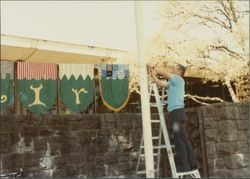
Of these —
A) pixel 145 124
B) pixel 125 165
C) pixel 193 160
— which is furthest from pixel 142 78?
pixel 125 165

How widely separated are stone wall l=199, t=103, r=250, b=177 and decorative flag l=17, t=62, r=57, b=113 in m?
2.71

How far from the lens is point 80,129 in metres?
7.58

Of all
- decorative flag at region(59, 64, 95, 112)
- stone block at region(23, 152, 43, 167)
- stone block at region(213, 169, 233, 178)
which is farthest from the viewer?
decorative flag at region(59, 64, 95, 112)

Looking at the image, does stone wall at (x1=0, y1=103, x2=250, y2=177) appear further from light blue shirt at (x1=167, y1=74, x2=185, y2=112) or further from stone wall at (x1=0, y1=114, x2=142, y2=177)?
light blue shirt at (x1=167, y1=74, x2=185, y2=112)

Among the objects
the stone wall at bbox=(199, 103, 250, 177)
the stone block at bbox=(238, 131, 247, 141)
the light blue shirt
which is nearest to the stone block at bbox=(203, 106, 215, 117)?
the stone wall at bbox=(199, 103, 250, 177)

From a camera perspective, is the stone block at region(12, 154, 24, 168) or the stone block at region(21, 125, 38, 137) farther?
the stone block at region(21, 125, 38, 137)

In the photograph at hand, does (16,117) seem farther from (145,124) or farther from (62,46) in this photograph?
(62,46)

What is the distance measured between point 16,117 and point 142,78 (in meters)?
2.83

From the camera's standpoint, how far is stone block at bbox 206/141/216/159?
668 cm

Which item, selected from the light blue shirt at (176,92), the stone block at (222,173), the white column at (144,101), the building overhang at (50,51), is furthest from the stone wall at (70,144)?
the building overhang at (50,51)

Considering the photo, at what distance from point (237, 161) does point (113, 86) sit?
2702mm

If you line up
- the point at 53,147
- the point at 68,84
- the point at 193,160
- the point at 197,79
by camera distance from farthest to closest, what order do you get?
1. the point at 197,79
2. the point at 68,84
3. the point at 53,147
4. the point at 193,160

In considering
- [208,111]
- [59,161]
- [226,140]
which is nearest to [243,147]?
[226,140]

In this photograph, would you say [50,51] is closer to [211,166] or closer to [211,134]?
[211,134]
